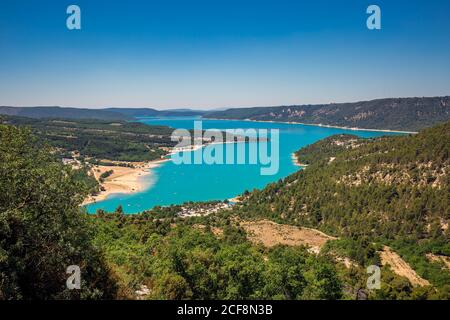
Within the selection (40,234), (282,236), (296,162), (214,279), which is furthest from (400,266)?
(296,162)

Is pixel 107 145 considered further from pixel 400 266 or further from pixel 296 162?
pixel 400 266

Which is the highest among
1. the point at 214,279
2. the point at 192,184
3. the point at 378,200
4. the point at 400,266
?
the point at 214,279

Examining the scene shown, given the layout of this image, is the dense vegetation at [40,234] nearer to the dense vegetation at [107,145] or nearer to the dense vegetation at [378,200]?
the dense vegetation at [378,200]

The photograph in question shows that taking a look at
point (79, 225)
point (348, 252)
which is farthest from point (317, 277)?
point (348, 252)

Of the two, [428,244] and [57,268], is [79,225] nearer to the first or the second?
[57,268]
